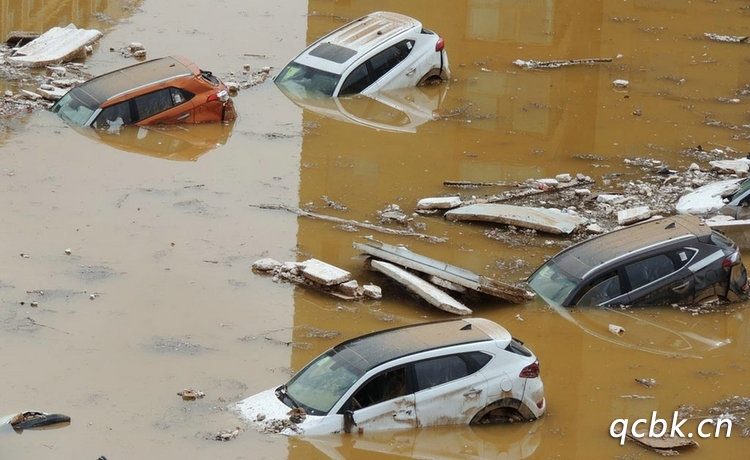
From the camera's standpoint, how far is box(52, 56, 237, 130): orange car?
75.5 feet

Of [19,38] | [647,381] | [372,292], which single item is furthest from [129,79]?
[647,381]

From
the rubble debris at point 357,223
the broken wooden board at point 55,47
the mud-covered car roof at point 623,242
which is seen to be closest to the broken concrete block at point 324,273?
the rubble debris at point 357,223

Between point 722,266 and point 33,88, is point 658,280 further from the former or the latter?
point 33,88

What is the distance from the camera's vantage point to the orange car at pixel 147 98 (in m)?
23.0

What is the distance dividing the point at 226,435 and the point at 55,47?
15329 mm

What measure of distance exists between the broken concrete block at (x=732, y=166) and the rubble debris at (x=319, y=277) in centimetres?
791

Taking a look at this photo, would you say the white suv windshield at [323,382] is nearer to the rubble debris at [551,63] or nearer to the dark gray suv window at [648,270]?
the dark gray suv window at [648,270]

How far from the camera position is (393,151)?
23.3m

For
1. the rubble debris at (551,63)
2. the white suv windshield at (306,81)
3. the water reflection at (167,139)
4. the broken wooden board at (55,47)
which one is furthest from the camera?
the rubble debris at (551,63)

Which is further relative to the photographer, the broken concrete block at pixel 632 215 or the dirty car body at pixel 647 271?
the broken concrete block at pixel 632 215

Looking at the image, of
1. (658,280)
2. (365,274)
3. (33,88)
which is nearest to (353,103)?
(33,88)

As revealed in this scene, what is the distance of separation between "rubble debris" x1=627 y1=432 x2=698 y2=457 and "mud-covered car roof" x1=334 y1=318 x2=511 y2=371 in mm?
1707

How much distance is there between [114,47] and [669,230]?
14.6 m

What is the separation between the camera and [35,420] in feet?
44.2
